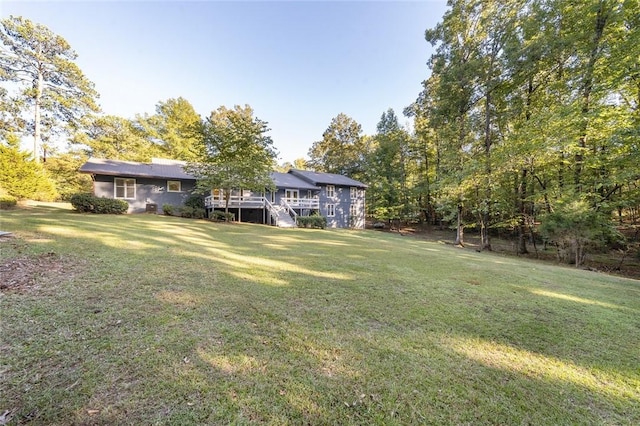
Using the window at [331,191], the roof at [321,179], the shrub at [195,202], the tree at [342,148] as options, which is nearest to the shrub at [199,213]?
the shrub at [195,202]

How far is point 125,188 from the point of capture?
17.3 m

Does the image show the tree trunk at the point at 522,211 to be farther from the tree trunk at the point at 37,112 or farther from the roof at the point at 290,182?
the tree trunk at the point at 37,112

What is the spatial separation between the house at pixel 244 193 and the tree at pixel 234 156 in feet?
6.36

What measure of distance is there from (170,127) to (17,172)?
1818 cm

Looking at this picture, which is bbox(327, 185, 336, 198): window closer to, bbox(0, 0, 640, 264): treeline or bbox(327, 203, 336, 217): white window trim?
bbox(327, 203, 336, 217): white window trim

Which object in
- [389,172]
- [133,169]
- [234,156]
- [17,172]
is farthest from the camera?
[389,172]

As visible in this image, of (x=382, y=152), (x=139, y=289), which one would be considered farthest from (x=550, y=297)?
(x=382, y=152)

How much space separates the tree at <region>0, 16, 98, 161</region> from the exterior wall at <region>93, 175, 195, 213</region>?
596 centimetres

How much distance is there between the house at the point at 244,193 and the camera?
56.1 feet

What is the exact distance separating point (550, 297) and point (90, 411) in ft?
24.8

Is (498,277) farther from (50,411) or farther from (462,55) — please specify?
(462,55)

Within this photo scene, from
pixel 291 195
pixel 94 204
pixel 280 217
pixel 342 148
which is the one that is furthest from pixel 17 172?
pixel 342 148

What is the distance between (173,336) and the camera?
2.93m

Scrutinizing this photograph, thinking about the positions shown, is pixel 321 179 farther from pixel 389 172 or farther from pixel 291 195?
pixel 389 172
